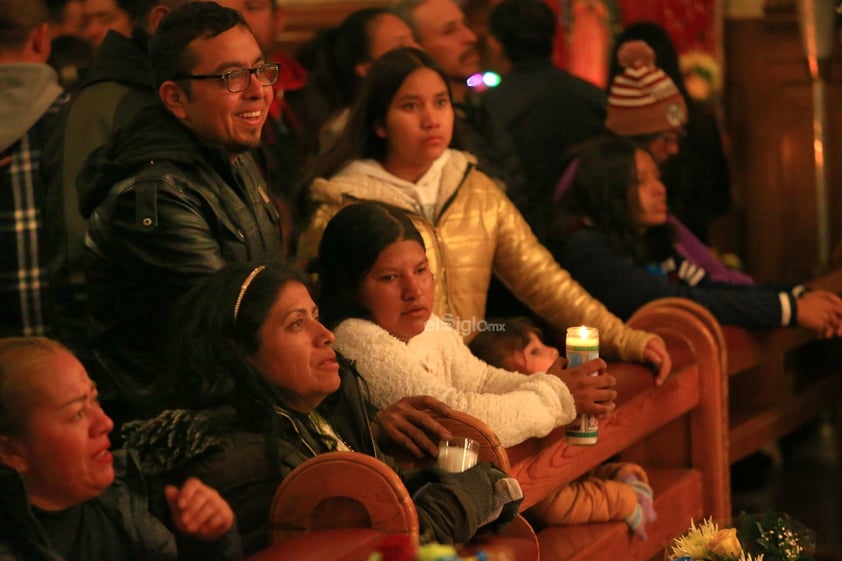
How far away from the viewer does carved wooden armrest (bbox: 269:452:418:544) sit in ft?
8.66

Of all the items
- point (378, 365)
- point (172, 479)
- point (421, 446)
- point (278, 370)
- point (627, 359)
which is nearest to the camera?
point (172, 479)

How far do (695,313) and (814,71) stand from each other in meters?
2.34

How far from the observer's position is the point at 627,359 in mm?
4188

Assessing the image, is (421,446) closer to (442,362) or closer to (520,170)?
(442,362)

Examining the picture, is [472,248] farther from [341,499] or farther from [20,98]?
[341,499]

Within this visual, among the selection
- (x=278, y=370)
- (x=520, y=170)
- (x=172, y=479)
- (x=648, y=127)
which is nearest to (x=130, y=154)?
(x=278, y=370)

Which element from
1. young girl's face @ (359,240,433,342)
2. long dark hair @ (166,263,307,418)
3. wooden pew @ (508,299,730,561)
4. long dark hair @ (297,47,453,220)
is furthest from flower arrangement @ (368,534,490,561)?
long dark hair @ (297,47,453,220)

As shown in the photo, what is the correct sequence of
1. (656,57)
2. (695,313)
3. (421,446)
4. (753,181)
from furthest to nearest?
(753,181) < (656,57) < (695,313) < (421,446)

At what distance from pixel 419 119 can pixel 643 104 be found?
5.64 ft

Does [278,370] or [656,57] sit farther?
[656,57]

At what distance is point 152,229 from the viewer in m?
3.11

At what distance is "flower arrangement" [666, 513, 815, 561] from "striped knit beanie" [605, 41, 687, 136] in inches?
Result: 97.5

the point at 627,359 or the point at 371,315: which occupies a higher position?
the point at 371,315

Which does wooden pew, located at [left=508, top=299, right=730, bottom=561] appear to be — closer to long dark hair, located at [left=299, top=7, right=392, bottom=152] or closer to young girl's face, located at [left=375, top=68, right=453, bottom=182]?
young girl's face, located at [left=375, top=68, right=453, bottom=182]
